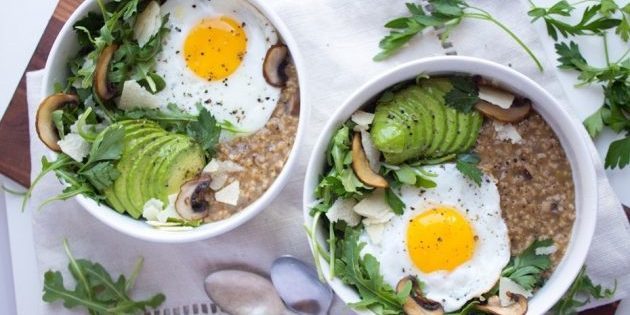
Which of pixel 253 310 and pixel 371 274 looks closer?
pixel 371 274

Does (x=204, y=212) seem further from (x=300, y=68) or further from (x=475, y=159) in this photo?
(x=475, y=159)

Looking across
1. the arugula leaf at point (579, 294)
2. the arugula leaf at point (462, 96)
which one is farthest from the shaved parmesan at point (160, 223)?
the arugula leaf at point (579, 294)

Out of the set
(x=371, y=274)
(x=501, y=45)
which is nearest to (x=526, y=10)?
(x=501, y=45)

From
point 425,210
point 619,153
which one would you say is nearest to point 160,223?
point 425,210

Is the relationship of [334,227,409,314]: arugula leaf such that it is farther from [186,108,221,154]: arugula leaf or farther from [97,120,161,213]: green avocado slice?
[97,120,161,213]: green avocado slice

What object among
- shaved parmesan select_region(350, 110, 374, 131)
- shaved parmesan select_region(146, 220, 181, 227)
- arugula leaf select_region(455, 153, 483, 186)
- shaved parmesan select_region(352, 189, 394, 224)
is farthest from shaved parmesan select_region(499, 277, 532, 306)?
shaved parmesan select_region(146, 220, 181, 227)

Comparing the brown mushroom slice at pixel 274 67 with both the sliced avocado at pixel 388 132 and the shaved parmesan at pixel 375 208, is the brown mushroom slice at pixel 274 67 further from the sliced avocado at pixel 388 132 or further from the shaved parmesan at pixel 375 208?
the shaved parmesan at pixel 375 208

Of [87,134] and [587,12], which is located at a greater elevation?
[587,12]
